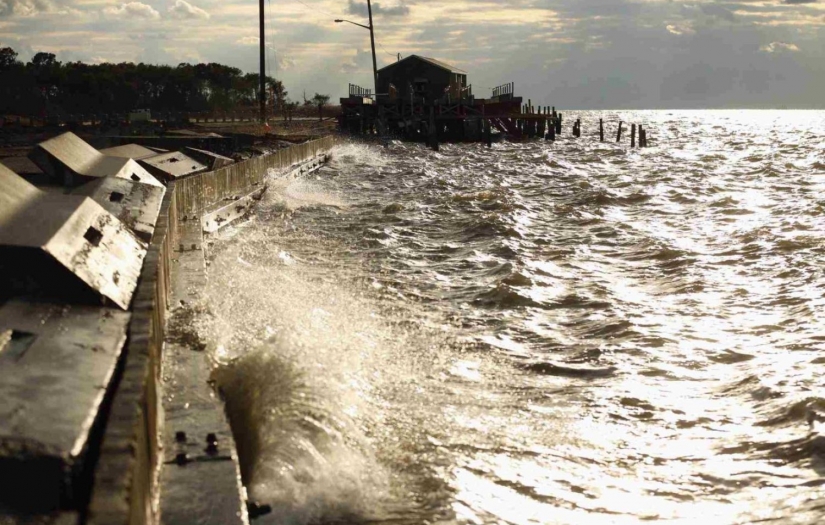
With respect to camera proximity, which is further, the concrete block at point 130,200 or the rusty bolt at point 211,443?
the concrete block at point 130,200

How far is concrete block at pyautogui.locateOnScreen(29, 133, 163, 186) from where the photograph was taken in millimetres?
10102

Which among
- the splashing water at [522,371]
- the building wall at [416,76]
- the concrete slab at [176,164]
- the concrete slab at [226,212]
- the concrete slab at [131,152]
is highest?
the building wall at [416,76]

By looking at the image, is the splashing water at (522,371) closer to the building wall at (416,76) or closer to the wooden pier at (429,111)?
the wooden pier at (429,111)

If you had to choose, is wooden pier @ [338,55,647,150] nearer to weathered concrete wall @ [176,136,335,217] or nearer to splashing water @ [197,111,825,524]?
weathered concrete wall @ [176,136,335,217]

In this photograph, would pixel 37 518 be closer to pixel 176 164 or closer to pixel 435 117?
pixel 176 164

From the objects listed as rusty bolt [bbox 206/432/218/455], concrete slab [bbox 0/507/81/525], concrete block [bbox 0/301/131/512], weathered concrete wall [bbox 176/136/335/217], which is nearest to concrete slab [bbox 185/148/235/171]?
weathered concrete wall [bbox 176/136/335/217]

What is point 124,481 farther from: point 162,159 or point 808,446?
point 162,159

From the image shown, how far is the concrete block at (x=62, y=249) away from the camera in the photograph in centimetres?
505

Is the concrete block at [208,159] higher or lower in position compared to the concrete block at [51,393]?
higher

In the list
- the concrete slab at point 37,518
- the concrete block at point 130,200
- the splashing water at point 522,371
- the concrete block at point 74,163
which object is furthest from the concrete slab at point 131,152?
the concrete slab at point 37,518

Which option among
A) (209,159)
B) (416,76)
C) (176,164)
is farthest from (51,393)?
(416,76)

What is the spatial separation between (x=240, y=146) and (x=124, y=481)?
97.1 ft

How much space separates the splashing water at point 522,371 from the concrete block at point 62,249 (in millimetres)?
952

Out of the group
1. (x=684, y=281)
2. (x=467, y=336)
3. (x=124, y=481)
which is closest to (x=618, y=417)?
(x=467, y=336)
